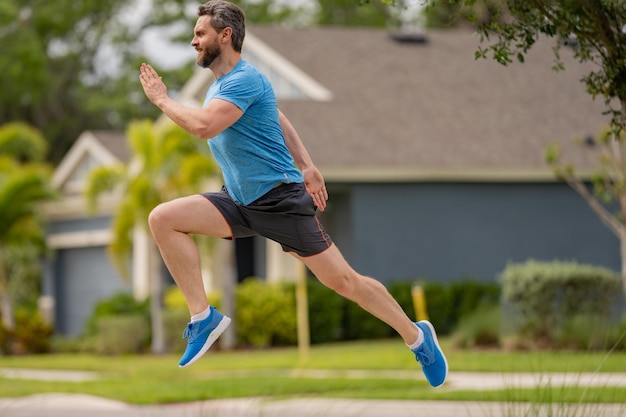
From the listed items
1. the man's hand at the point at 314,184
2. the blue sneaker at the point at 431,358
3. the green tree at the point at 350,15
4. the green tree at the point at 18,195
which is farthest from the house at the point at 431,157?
the man's hand at the point at 314,184

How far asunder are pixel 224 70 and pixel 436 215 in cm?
1859

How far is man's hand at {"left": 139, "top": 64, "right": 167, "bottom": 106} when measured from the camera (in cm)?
603

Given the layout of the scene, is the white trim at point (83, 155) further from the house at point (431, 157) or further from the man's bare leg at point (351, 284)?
the man's bare leg at point (351, 284)

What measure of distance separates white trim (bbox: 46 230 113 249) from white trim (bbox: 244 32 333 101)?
5.28 meters

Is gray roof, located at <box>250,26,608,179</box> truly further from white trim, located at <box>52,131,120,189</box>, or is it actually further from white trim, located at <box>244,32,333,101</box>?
white trim, located at <box>52,131,120,189</box>

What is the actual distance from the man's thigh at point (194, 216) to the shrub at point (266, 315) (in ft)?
54.7

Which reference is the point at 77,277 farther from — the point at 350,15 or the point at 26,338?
the point at 350,15

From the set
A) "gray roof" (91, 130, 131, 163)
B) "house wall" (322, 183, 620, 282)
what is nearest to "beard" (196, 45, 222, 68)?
"house wall" (322, 183, 620, 282)

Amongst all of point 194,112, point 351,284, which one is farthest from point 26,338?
point 194,112

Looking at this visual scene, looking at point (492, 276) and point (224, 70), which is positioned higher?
point (224, 70)

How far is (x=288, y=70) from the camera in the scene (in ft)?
85.9

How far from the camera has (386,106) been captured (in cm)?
2580

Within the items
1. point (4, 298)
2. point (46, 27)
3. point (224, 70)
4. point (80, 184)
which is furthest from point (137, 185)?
point (46, 27)

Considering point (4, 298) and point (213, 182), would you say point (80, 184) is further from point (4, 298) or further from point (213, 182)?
point (213, 182)
